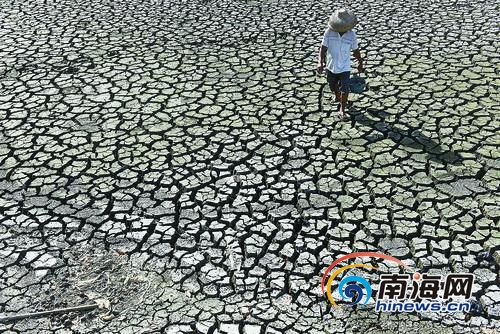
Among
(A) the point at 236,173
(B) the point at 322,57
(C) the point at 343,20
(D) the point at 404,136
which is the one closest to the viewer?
(A) the point at 236,173

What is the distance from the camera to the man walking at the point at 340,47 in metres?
6.13

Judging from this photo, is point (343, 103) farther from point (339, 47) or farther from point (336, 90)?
point (339, 47)

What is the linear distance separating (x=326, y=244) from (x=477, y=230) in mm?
1351

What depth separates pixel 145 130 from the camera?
21.7ft

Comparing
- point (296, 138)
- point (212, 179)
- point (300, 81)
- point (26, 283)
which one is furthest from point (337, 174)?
point (26, 283)

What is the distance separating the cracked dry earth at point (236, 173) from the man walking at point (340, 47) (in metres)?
0.49

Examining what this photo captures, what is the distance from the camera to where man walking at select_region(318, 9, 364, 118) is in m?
6.13

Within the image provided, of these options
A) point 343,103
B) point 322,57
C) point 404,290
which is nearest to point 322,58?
point 322,57

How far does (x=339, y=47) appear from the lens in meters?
6.29

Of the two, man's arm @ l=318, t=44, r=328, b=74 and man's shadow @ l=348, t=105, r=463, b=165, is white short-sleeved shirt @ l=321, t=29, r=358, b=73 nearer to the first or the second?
man's arm @ l=318, t=44, r=328, b=74

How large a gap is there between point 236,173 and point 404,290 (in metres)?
2.20

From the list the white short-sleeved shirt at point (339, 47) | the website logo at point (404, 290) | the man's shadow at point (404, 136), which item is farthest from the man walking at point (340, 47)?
the website logo at point (404, 290)

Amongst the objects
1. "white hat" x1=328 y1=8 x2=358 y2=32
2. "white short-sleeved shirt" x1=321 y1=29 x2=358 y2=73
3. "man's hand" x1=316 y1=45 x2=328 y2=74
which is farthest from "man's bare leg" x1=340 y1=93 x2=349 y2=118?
"white hat" x1=328 y1=8 x2=358 y2=32

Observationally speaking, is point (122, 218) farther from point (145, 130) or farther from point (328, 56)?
point (328, 56)
